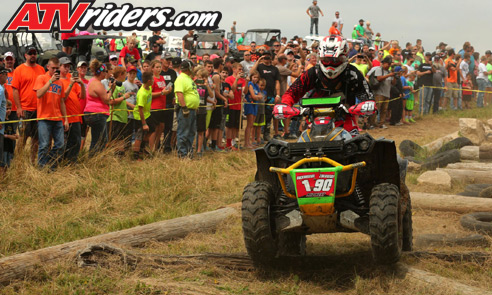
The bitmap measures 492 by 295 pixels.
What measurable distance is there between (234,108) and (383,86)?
5.97m

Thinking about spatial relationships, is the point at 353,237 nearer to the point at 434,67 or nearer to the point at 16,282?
the point at 16,282

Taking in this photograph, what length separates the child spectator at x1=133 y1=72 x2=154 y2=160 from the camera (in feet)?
42.1

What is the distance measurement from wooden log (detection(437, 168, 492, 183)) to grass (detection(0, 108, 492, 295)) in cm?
59

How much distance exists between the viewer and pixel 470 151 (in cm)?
1427

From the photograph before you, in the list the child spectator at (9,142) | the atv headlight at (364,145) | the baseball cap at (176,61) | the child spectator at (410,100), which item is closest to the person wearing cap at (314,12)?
the child spectator at (410,100)

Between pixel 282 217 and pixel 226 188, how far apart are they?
16.3 ft

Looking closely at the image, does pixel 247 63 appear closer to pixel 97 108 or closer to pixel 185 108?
pixel 185 108

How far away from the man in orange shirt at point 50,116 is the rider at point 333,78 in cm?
498

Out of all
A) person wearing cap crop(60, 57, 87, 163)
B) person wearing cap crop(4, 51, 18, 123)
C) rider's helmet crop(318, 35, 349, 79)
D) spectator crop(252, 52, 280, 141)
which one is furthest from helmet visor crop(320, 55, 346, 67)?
spectator crop(252, 52, 280, 141)

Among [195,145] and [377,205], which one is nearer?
[377,205]

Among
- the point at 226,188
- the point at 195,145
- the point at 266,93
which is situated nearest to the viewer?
the point at 226,188

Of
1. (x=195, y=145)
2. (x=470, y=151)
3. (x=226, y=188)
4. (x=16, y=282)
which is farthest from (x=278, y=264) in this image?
(x=470, y=151)

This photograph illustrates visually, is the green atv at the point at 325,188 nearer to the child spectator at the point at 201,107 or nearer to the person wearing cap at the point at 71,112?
the person wearing cap at the point at 71,112

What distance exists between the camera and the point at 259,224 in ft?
19.8
